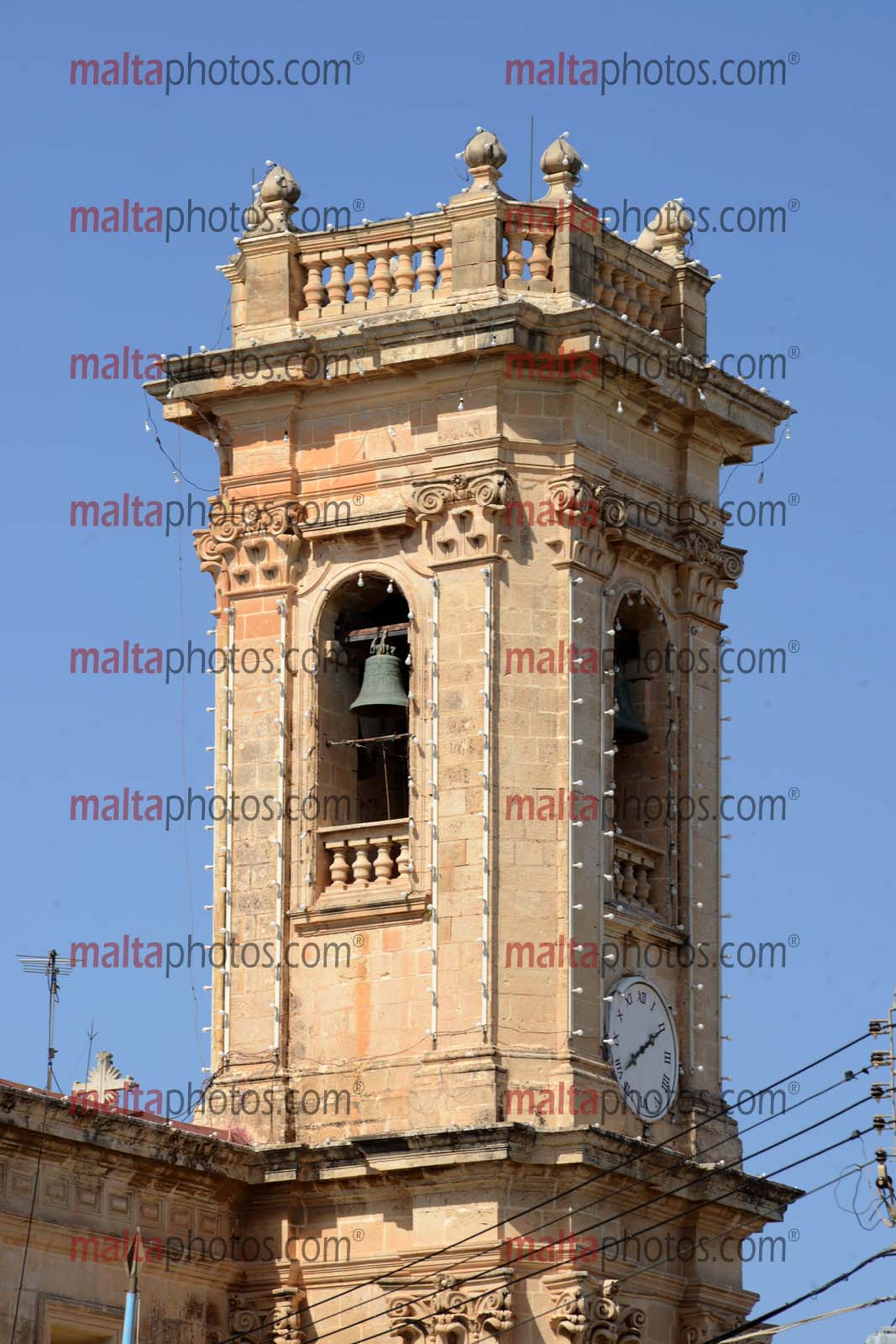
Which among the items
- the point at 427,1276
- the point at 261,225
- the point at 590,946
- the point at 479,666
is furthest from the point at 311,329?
the point at 427,1276

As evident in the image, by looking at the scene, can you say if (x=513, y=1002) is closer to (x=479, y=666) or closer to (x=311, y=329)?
(x=479, y=666)

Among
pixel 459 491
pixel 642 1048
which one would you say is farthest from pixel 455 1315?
pixel 459 491

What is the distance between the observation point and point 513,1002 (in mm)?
40375

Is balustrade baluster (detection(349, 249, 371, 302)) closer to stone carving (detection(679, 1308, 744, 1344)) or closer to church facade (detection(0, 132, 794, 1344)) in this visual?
church facade (detection(0, 132, 794, 1344))

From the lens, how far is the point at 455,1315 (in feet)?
130

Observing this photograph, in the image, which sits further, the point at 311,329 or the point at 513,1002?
the point at 311,329

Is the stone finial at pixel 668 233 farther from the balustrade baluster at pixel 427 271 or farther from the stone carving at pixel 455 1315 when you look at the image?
the stone carving at pixel 455 1315

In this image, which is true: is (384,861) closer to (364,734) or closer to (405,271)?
(364,734)

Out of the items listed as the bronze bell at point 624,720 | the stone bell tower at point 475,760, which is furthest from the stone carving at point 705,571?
the bronze bell at point 624,720

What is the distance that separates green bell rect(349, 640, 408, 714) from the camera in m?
42.1

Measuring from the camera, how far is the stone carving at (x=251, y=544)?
1687 inches

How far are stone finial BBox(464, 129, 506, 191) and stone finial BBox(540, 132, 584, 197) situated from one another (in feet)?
1.73

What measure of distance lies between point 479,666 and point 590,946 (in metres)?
2.80

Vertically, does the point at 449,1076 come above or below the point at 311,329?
below
